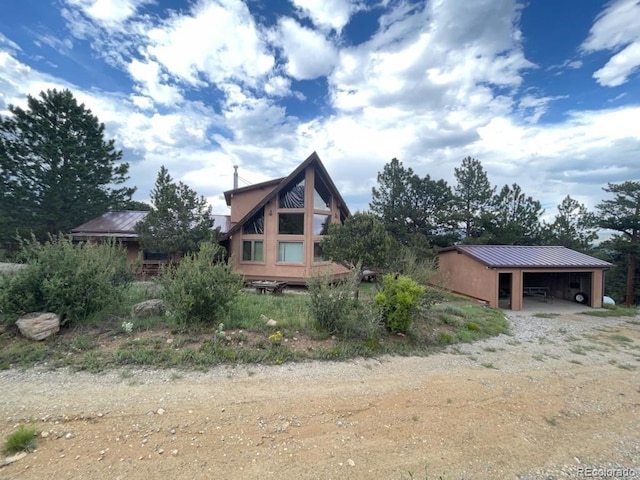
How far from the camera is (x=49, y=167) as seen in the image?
61.3 ft

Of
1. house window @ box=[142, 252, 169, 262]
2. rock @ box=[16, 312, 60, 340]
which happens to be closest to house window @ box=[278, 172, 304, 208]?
house window @ box=[142, 252, 169, 262]

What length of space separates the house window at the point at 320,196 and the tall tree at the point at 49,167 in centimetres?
1667

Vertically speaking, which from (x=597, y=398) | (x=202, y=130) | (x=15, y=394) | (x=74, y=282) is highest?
(x=202, y=130)

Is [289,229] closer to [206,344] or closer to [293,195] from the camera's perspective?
[293,195]

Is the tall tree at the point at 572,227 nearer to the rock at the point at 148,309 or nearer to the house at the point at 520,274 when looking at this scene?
the house at the point at 520,274

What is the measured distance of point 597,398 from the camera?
Answer: 4.66 m

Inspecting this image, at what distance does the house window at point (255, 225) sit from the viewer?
1562 cm

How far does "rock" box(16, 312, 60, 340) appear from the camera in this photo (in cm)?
569

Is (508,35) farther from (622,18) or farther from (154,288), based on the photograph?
(154,288)

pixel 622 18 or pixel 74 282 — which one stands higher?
pixel 622 18

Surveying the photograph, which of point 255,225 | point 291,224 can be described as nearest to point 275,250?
point 291,224

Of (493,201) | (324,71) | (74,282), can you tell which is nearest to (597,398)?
(74,282)

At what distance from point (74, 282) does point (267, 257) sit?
31.0 ft

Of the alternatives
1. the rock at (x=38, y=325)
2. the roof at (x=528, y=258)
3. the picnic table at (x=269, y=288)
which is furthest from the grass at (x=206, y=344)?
the roof at (x=528, y=258)
